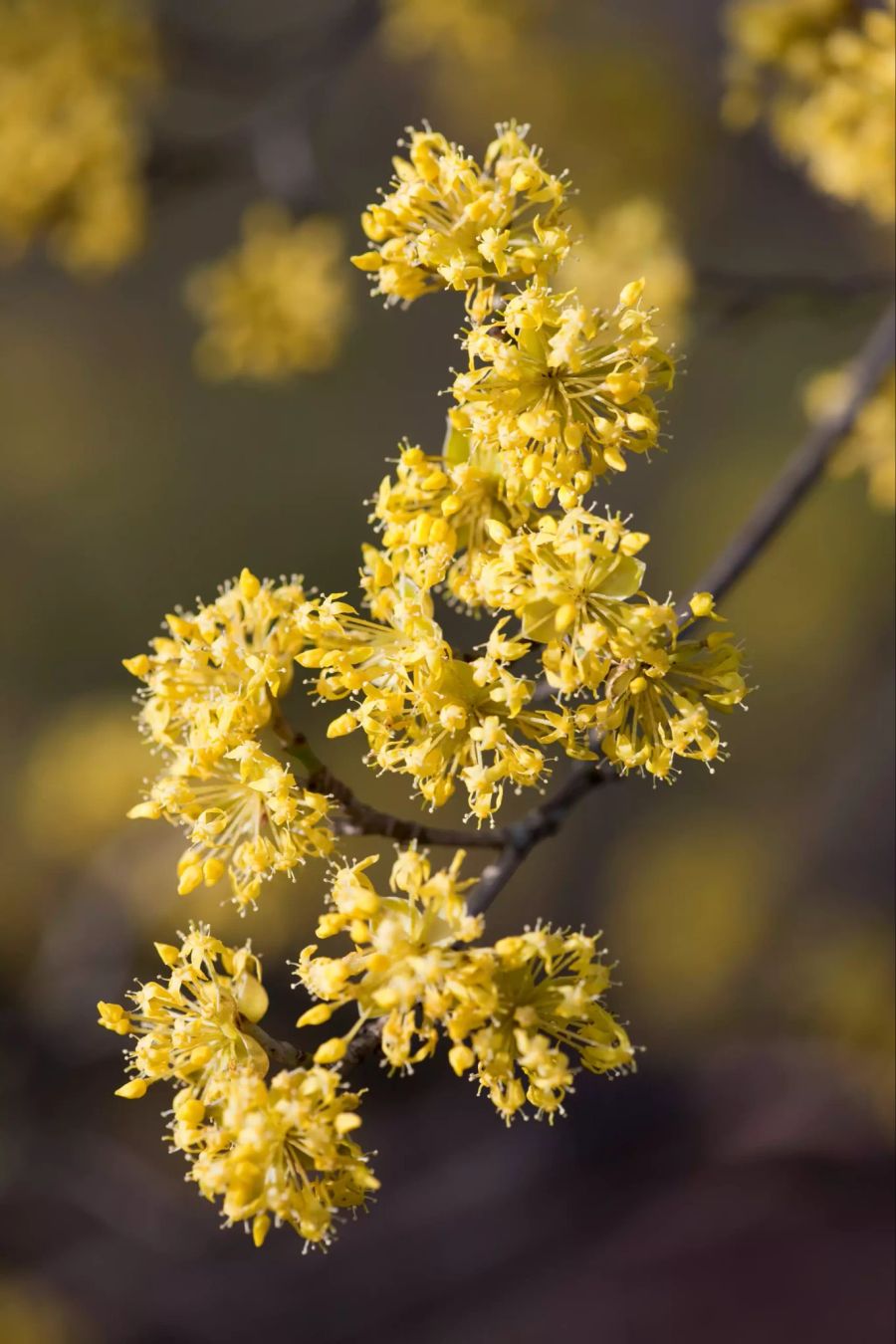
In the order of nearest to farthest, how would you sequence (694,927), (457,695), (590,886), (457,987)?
(457,987) < (457,695) < (694,927) < (590,886)

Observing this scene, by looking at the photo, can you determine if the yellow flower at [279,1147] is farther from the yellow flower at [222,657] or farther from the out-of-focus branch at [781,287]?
the out-of-focus branch at [781,287]

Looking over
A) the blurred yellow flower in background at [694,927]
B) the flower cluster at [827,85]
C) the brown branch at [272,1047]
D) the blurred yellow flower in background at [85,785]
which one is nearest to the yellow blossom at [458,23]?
the flower cluster at [827,85]

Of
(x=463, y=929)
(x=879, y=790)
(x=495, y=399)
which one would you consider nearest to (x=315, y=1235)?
(x=463, y=929)

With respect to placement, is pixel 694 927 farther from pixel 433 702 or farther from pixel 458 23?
pixel 433 702

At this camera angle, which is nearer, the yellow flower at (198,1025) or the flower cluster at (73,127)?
the yellow flower at (198,1025)

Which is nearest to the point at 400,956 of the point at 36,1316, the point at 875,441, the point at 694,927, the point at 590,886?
the point at 875,441

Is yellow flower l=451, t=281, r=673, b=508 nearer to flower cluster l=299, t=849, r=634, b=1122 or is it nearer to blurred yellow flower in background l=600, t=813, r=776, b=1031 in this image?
flower cluster l=299, t=849, r=634, b=1122

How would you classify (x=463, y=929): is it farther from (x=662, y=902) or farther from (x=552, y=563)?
(x=662, y=902)
